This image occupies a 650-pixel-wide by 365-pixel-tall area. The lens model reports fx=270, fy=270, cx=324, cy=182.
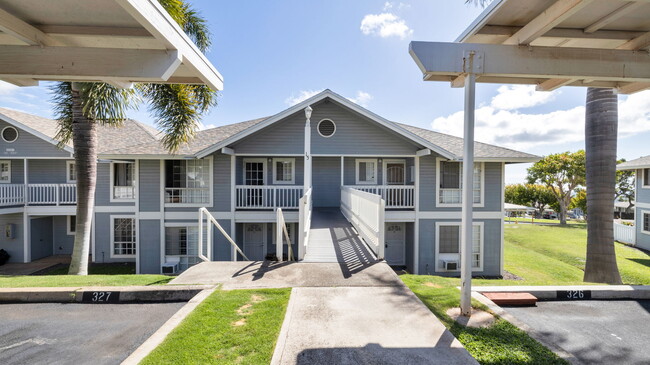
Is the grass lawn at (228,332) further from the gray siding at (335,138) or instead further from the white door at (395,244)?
the white door at (395,244)

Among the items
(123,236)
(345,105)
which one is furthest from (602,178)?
(123,236)

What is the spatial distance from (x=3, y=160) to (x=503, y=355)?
21.5 meters

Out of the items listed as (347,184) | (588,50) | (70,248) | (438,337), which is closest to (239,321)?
(438,337)

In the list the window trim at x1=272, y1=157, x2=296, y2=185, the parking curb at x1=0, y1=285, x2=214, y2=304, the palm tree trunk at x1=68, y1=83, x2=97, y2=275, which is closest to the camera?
the parking curb at x1=0, y1=285, x2=214, y2=304

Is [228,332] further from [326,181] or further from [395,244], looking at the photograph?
[395,244]

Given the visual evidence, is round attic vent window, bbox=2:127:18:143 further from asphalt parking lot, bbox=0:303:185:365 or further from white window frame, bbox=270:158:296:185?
asphalt parking lot, bbox=0:303:185:365

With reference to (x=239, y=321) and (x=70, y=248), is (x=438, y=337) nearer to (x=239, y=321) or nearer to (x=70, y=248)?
(x=239, y=321)

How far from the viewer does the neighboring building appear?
37.1 ft

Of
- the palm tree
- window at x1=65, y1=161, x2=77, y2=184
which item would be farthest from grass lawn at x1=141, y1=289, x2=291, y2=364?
window at x1=65, y1=161, x2=77, y2=184

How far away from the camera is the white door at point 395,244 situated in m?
12.4

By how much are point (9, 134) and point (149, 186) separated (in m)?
8.72

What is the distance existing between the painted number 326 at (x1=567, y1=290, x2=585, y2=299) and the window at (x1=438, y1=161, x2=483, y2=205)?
6.93m

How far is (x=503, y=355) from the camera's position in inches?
117

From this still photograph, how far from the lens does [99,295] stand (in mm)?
4684
